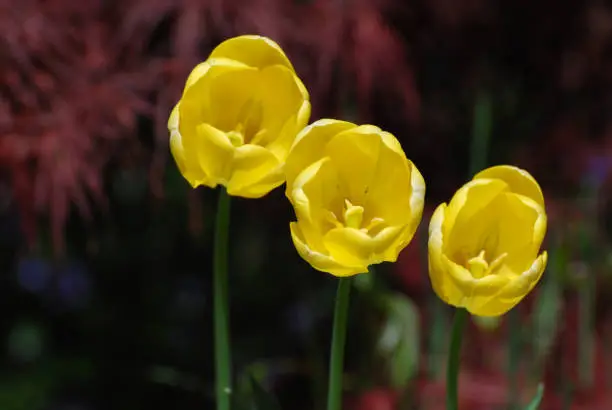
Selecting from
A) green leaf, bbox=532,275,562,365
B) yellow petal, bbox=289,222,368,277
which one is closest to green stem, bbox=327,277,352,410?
yellow petal, bbox=289,222,368,277

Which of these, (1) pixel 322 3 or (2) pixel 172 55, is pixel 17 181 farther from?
(1) pixel 322 3

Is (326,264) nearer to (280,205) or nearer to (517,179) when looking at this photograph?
(517,179)

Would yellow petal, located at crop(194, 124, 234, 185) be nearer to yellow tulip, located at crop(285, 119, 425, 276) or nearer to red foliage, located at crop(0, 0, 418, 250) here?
yellow tulip, located at crop(285, 119, 425, 276)

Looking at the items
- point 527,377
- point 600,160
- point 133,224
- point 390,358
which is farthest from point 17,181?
point 600,160

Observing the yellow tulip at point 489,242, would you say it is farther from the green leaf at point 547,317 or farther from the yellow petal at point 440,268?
the green leaf at point 547,317

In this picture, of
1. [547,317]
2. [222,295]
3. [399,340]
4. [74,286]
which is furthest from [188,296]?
[222,295]
